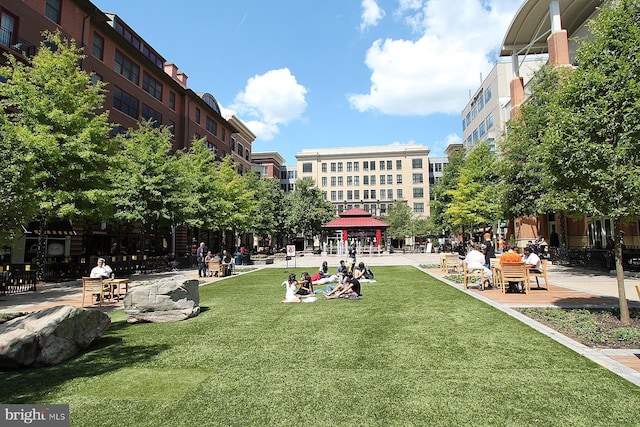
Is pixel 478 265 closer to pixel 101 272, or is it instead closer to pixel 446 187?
pixel 101 272

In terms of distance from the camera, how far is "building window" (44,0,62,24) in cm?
2398

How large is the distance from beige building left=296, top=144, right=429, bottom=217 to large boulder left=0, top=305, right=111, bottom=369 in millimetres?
80809

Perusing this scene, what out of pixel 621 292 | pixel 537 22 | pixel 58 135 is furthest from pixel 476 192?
pixel 58 135

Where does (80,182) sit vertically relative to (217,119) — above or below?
below

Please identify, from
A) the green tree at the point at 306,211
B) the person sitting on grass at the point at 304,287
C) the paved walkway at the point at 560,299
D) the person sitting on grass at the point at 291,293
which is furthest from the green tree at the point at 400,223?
the person sitting on grass at the point at 291,293

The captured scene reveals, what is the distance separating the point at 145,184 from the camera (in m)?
21.8

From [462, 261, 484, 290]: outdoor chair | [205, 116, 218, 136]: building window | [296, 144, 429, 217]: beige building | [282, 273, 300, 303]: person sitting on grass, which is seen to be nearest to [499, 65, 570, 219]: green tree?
[462, 261, 484, 290]: outdoor chair

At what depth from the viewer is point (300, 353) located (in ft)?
20.6

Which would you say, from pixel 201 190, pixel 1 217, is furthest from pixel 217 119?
pixel 1 217

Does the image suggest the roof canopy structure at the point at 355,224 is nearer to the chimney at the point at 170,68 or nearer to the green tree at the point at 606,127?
the chimney at the point at 170,68

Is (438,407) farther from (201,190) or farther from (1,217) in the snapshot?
(201,190)

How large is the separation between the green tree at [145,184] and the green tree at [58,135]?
9.10 feet

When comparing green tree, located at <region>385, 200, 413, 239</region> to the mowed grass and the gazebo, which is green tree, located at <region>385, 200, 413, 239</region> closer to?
the gazebo

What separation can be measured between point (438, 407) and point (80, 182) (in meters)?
18.9
